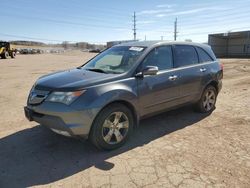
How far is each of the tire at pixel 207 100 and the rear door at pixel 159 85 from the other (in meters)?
1.11

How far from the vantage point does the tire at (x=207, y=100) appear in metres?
6.05

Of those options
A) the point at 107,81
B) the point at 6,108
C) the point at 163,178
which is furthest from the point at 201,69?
the point at 6,108

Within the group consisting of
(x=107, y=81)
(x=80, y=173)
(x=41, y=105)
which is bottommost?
(x=80, y=173)

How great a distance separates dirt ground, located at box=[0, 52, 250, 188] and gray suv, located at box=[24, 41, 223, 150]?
432 mm

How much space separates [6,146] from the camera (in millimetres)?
4395

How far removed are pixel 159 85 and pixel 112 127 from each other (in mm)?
1233

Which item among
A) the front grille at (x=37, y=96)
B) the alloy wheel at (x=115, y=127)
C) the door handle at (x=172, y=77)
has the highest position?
the door handle at (x=172, y=77)

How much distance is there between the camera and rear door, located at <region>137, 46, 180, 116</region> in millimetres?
4547

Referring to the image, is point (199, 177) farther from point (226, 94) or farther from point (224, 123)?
point (226, 94)

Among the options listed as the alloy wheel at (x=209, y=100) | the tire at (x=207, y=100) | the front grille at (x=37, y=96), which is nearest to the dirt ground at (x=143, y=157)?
the tire at (x=207, y=100)

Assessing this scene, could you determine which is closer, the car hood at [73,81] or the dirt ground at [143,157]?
the dirt ground at [143,157]

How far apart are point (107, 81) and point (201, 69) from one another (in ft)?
8.69

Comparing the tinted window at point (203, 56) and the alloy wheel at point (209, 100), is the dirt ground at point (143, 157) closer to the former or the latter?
→ the alloy wheel at point (209, 100)

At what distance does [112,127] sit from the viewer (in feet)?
13.7
